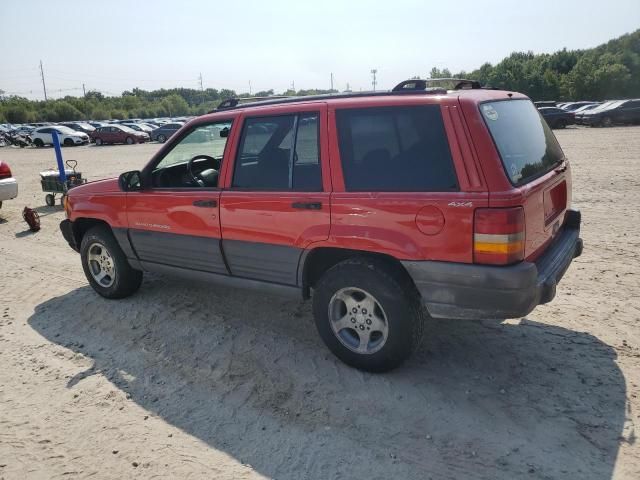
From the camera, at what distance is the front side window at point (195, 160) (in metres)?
4.32

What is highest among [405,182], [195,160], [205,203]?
[195,160]

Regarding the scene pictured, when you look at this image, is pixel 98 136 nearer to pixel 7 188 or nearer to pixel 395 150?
pixel 7 188

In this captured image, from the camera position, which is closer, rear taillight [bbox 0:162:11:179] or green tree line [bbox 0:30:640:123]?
rear taillight [bbox 0:162:11:179]

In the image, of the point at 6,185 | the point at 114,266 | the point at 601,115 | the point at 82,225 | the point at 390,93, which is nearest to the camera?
the point at 390,93

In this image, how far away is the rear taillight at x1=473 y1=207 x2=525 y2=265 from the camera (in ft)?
9.44

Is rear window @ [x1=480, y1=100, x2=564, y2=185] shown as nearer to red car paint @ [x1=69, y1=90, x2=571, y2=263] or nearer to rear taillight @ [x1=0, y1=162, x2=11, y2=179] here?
red car paint @ [x1=69, y1=90, x2=571, y2=263]

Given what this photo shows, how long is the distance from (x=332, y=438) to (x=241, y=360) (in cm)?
122

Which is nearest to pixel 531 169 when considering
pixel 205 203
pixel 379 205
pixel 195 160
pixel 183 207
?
pixel 379 205

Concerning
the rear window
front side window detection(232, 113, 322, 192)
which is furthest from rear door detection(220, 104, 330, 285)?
the rear window

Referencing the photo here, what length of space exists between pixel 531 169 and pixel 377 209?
1.12 m

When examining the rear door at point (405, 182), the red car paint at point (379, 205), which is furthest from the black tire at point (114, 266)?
the rear door at point (405, 182)

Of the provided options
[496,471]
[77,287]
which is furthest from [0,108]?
[496,471]

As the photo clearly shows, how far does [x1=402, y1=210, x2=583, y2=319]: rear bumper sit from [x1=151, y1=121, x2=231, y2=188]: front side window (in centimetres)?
206

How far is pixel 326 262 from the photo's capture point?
12.5 ft
